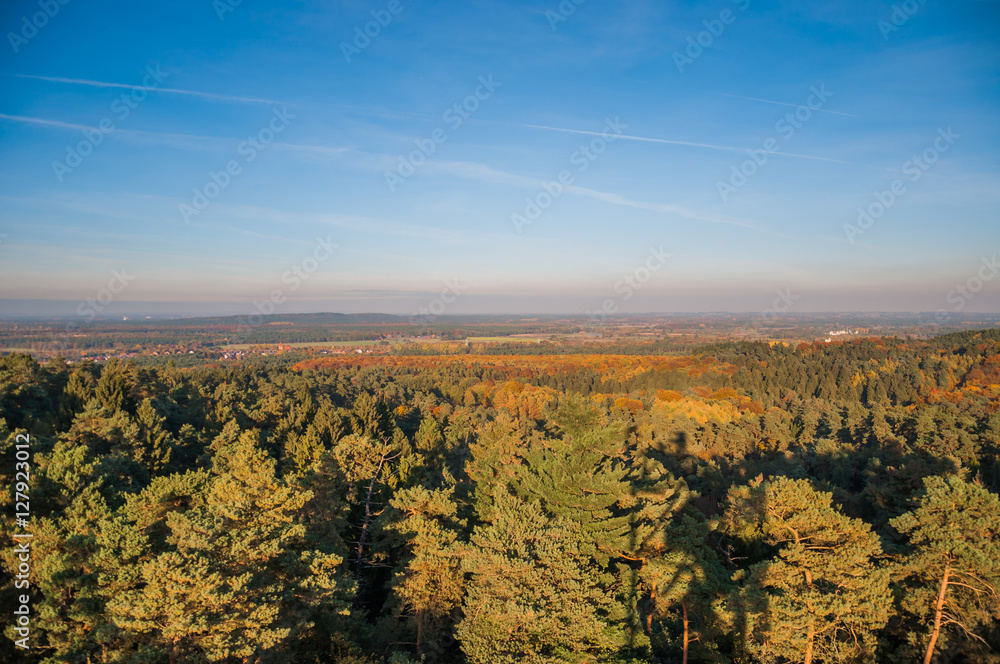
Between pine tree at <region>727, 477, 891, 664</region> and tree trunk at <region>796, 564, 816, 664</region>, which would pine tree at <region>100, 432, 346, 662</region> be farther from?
tree trunk at <region>796, 564, 816, 664</region>

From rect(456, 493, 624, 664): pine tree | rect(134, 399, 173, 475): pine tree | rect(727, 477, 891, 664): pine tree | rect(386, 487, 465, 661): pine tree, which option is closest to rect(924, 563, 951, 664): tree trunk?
rect(727, 477, 891, 664): pine tree

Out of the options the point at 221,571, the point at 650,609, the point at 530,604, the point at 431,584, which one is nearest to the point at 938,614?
the point at 650,609

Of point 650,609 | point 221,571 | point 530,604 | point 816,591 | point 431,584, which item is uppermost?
point 221,571

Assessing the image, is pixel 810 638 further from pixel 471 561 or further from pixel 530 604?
pixel 471 561

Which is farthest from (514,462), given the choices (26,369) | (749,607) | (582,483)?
(26,369)

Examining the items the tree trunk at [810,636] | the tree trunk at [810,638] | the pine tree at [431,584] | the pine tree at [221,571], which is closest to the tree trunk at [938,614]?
the tree trunk at [810,636]

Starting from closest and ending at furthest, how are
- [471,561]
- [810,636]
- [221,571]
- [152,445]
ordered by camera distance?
[221,571] < [810,636] < [471,561] < [152,445]

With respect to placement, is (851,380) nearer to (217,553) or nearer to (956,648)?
(956,648)

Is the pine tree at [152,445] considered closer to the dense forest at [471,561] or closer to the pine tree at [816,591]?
the dense forest at [471,561]

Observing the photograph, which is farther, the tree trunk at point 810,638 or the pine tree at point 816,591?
the pine tree at point 816,591
